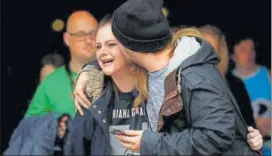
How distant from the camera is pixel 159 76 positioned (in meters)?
2.09

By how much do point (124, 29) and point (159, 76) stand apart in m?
0.20

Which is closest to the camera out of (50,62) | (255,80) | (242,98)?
(242,98)

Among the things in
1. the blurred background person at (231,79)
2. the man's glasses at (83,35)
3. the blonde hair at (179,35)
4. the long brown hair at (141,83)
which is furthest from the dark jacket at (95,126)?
the blurred background person at (231,79)

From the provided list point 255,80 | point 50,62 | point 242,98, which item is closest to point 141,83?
point 242,98

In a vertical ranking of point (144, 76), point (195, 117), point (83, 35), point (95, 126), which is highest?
point (83, 35)

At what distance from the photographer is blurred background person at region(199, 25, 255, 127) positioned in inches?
116

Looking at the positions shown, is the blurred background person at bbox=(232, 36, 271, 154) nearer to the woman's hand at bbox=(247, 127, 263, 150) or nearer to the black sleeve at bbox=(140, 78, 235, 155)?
the woman's hand at bbox=(247, 127, 263, 150)

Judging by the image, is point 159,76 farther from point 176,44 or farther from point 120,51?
point 120,51

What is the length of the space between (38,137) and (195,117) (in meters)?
1.37

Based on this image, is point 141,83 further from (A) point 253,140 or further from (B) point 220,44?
(B) point 220,44

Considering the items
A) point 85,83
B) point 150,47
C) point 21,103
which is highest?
point 150,47

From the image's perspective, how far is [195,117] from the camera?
6.40 feet

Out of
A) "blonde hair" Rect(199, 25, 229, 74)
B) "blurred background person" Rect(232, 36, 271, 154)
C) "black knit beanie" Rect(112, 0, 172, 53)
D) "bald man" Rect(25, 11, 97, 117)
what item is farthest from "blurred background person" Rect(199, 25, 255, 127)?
"black knit beanie" Rect(112, 0, 172, 53)

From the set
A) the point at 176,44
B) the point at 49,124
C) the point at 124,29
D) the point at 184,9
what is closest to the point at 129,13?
the point at 124,29
